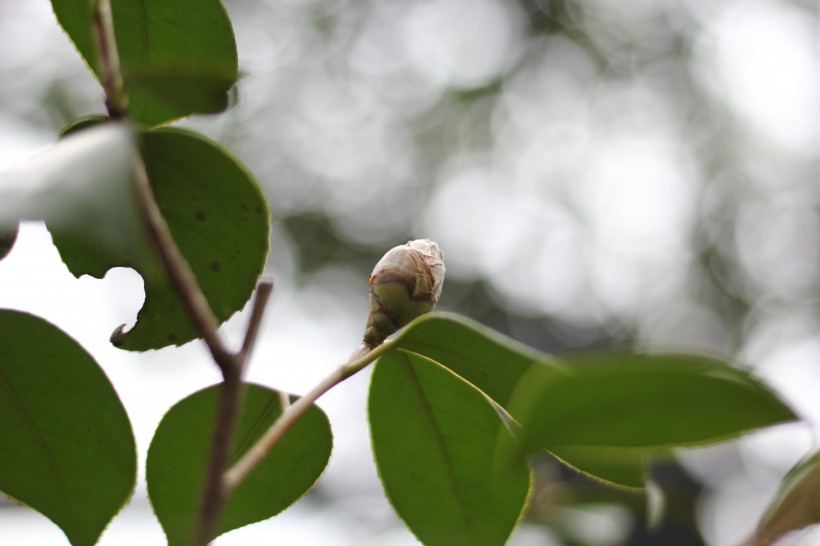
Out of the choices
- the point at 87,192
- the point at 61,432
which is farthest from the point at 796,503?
the point at 61,432

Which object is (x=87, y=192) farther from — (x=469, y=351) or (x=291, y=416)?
(x=469, y=351)

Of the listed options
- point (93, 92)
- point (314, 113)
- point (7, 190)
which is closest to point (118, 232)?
point (7, 190)

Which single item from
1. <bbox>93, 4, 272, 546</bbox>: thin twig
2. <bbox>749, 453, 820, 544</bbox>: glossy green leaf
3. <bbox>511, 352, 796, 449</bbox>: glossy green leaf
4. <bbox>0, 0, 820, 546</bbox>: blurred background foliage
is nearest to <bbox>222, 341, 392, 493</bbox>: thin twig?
<bbox>93, 4, 272, 546</bbox>: thin twig

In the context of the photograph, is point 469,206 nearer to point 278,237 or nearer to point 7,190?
point 278,237

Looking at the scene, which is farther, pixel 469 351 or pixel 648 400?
pixel 469 351

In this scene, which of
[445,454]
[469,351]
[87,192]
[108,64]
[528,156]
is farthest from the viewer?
[528,156]

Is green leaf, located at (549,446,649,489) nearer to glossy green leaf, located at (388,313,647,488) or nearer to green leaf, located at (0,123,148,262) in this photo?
glossy green leaf, located at (388,313,647,488)

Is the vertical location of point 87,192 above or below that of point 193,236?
above
